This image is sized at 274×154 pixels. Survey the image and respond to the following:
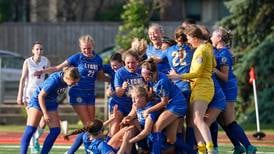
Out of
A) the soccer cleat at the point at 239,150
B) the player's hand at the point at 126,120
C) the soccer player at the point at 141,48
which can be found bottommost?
the soccer cleat at the point at 239,150

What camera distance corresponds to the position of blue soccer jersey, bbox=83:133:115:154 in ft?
47.7

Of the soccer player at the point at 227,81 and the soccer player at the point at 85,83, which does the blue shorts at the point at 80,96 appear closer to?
the soccer player at the point at 85,83

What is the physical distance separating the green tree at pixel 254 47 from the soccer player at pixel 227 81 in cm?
962

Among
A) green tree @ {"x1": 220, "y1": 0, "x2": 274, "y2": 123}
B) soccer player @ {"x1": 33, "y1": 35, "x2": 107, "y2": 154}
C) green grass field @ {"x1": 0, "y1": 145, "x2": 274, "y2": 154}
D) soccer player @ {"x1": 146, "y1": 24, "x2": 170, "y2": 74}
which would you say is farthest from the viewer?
green tree @ {"x1": 220, "y1": 0, "x2": 274, "y2": 123}

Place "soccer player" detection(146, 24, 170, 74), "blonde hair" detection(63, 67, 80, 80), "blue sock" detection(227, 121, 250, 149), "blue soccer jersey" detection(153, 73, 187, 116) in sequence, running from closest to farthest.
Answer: "blue soccer jersey" detection(153, 73, 187, 116) → "blonde hair" detection(63, 67, 80, 80) → "soccer player" detection(146, 24, 170, 74) → "blue sock" detection(227, 121, 250, 149)

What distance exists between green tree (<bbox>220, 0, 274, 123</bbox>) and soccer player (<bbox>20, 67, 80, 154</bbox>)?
10794 millimetres

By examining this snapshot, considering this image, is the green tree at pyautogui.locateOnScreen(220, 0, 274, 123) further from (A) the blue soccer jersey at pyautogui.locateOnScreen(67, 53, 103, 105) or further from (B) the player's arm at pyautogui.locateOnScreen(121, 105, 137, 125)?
(B) the player's arm at pyautogui.locateOnScreen(121, 105, 137, 125)

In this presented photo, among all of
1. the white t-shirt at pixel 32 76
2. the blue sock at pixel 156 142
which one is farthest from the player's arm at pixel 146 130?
the white t-shirt at pixel 32 76

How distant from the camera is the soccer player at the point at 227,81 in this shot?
15.8m

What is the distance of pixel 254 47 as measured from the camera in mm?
26594

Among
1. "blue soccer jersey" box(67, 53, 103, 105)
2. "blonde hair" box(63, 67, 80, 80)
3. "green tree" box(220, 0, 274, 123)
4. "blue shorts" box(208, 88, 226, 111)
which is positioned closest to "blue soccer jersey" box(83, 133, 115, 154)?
"blonde hair" box(63, 67, 80, 80)

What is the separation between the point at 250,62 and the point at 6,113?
20.5ft

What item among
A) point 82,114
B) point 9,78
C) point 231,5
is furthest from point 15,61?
point 82,114

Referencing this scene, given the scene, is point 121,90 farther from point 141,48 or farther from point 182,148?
point 182,148
